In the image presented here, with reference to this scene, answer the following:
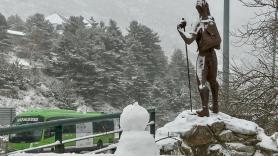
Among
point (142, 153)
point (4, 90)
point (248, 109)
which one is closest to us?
point (142, 153)

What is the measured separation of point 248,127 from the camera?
8.88 metres

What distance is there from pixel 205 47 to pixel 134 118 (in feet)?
19.9

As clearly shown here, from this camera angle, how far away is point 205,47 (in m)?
8.93

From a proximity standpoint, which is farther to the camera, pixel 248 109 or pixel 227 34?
pixel 248 109

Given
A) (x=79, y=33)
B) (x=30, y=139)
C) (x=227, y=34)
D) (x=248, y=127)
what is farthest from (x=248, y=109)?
(x=79, y=33)

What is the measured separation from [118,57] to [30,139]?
30440mm

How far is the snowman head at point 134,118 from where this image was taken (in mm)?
3073

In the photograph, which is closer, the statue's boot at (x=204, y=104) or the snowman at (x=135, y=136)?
the snowman at (x=135, y=136)

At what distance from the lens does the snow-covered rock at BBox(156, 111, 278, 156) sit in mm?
8688

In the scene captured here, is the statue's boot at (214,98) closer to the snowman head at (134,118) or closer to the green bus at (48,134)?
the snowman head at (134,118)

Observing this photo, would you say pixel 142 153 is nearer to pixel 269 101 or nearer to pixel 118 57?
pixel 269 101

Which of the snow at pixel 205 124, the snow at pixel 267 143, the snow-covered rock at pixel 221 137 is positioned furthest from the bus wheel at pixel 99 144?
the snow at pixel 267 143

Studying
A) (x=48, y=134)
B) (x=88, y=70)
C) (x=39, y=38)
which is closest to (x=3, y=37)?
(x=39, y=38)

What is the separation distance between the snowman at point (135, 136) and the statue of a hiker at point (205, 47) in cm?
578
